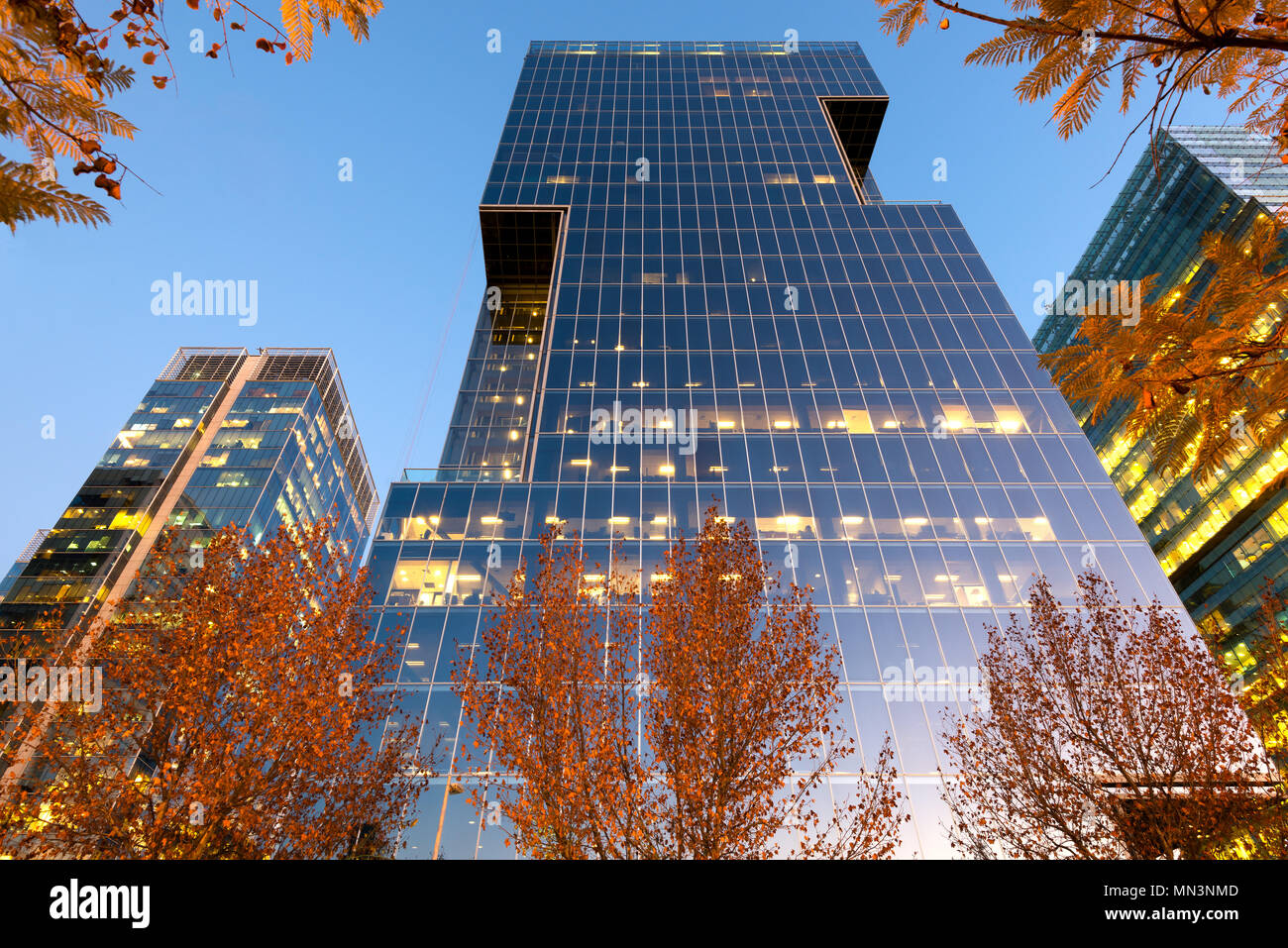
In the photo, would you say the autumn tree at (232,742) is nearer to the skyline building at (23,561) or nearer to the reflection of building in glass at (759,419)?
the reflection of building in glass at (759,419)

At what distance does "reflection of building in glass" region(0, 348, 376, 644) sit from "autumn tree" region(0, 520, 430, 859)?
2428 inches

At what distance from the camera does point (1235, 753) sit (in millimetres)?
13875

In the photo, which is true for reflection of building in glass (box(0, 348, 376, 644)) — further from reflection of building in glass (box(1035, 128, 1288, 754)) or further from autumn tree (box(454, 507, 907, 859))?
reflection of building in glass (box(1035, 128, 1288, 754))

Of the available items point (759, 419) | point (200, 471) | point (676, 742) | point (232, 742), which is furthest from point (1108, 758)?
point (200, 471)

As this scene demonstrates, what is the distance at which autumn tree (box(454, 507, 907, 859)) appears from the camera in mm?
12445

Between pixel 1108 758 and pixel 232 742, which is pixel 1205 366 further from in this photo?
pixel 232 742

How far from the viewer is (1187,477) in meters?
48.2

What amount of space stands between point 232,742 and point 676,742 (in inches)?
397

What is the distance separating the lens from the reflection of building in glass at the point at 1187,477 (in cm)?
4666

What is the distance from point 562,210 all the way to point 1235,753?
42537mm

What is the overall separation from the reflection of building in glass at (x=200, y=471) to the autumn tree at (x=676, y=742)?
218 ft

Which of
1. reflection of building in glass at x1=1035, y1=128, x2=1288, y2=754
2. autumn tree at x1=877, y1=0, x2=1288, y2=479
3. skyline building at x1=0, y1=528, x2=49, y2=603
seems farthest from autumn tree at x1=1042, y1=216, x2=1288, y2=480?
skyline building at x1=0, y1=528, x2=49, y2=603

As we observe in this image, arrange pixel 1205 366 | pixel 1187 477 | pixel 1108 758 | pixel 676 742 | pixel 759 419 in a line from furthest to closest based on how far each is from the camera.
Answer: pixel 1187 477, pixel 759 419, pixel 1108 758, pixel 676 742, pixel 1205 366
